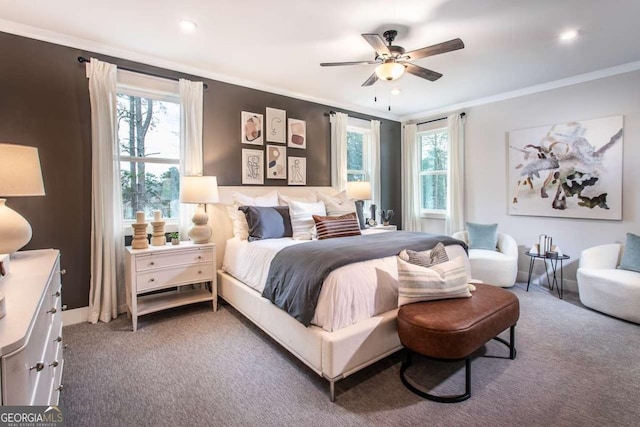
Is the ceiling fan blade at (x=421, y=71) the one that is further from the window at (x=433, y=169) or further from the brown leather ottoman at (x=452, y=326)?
the window at (x=433, y=169)

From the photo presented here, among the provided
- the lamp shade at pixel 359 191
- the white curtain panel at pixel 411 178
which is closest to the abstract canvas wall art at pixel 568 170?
the white curtain panel at pixel 411 178

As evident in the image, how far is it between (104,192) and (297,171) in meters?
2.28

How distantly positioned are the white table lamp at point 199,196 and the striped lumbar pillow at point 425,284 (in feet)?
6.64

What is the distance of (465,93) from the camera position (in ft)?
14.7

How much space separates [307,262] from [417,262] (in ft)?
2.61

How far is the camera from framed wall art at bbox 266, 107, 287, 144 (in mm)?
4133

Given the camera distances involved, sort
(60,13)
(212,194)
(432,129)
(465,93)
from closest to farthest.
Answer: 1. (60,13)
2. (212,194)
3. (465,93)
4. (432,129)

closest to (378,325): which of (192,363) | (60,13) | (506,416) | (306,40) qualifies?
(506,416)

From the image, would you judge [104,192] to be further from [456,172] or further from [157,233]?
[456,172]

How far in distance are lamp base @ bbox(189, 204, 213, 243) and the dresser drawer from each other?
5.1 inches

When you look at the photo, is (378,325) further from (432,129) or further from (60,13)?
(432,129)

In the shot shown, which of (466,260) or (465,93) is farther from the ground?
(465,93)

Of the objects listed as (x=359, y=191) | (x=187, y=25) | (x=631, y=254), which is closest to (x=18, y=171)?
(x=187, y=25)

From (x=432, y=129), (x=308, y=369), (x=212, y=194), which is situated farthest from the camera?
(x=432, y=129)
